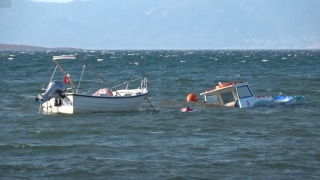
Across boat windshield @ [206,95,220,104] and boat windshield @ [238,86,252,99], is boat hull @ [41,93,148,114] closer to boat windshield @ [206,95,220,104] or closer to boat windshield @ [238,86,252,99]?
boat windshield @ [206,95,220,104]

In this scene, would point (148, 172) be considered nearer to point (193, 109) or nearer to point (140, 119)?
point (140, 119)

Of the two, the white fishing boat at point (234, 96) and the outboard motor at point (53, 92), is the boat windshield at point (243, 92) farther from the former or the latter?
the outboard motor at point (53, 92)

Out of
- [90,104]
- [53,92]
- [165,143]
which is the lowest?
[165,143]

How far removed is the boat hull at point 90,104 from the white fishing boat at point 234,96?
3.60 meters

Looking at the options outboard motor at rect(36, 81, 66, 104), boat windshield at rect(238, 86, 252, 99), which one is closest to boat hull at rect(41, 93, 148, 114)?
outboard motor at rect(36, 81, 66, 104)

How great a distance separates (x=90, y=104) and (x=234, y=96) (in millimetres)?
6218

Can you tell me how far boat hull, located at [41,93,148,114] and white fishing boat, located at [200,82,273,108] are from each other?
11.8 feet

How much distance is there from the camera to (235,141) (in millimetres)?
19938

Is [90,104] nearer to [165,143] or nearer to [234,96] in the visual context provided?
[234,96]

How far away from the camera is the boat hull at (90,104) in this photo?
26547 millimetres

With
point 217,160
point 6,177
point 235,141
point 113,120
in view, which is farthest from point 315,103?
point 6,177

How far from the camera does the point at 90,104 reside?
26.8 metres

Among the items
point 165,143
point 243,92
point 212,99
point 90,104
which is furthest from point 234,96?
point 165,143

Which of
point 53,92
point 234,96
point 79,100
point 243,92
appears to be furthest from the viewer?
point 234,96
